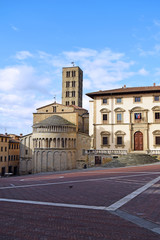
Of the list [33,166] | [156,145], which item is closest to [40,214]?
[156,145]

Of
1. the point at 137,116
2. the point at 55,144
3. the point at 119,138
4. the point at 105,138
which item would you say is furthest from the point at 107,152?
the point at 55,144

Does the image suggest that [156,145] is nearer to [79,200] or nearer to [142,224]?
[79,200]

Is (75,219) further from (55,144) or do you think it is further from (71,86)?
(71,86)

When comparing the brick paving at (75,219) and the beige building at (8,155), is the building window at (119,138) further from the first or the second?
the beige building at (8,155)

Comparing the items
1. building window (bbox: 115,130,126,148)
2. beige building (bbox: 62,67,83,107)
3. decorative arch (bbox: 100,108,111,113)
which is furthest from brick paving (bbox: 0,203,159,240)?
beige building (bbox: 62,67,83,107)

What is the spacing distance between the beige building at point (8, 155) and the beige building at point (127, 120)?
3069cm

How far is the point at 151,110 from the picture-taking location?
1766 inches

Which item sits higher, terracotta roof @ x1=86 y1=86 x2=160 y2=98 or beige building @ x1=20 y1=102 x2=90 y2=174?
terracotta roof @ x1=86 y1=86 x2=160 y2=98

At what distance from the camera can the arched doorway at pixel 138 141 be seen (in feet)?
150

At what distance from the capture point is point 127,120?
152ft

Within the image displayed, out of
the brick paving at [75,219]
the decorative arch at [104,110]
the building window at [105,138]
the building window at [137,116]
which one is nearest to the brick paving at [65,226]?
the brick paving at [75,219]

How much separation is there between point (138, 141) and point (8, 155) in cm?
4049

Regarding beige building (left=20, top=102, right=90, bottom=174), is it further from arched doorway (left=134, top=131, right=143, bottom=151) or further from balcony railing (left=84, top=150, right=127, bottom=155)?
arched doorway (left=134, top=131, right=143, bottom=151)

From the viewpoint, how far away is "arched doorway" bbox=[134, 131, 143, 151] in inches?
1800
